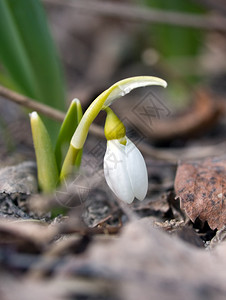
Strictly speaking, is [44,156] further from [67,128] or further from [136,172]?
[136,172]

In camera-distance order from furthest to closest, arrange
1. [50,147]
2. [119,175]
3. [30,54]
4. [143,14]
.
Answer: [143,14] < [30,54] < [50,147] < [119,175]

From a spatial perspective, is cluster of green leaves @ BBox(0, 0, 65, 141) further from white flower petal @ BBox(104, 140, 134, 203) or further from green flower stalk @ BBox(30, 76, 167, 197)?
white flower petal @ BBox(104, 140, 134, 203)

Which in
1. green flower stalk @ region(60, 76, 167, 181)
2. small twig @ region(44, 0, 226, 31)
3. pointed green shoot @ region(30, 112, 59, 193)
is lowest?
small twig @ region(44, 0, 226, 31)

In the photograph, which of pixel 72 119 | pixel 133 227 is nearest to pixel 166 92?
pixel 72 119

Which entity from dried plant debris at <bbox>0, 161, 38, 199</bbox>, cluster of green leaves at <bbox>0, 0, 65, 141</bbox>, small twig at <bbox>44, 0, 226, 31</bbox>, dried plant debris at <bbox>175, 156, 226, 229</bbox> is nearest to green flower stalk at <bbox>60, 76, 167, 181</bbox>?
dried plant debris at <bbox>0, 161, 38, 199</bbox>

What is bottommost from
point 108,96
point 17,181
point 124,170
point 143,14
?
point 143,14

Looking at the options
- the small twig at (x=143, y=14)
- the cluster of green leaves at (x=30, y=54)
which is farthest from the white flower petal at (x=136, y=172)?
the small twig at (x=143, y=14)

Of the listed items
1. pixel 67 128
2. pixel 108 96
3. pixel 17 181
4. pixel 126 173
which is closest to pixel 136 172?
pixel 126 173
